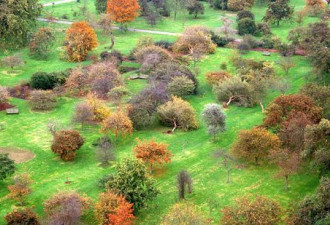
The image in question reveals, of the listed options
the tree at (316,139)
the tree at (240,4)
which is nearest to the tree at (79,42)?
the tree at (240,4)

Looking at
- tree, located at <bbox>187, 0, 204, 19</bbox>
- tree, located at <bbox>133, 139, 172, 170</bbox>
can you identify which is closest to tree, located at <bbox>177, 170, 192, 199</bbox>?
tree, located at <bbox>133, 139, 172, 170</bbox>

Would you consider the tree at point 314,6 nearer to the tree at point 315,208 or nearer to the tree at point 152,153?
the tree at point 152,153

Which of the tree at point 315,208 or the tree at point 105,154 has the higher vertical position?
the tree at point 315,208

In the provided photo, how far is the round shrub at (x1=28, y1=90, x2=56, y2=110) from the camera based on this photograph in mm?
74938

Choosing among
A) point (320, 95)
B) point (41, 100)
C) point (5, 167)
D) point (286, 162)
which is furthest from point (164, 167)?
point (41, 100)

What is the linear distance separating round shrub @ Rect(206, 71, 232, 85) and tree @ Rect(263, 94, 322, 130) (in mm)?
17418

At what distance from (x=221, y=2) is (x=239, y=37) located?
2820 centimetres

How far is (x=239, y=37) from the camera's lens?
10994 centimetres

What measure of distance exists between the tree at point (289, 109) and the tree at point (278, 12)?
2181 inches

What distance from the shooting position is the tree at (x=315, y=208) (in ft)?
140

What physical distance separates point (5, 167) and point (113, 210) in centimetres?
1504

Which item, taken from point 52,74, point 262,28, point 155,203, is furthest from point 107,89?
point 262,28

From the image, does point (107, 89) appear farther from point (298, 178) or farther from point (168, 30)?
point (168, 30)

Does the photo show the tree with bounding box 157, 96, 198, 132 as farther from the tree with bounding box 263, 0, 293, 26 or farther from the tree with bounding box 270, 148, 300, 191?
the tree with bounding box 263, 0, 293, 26
